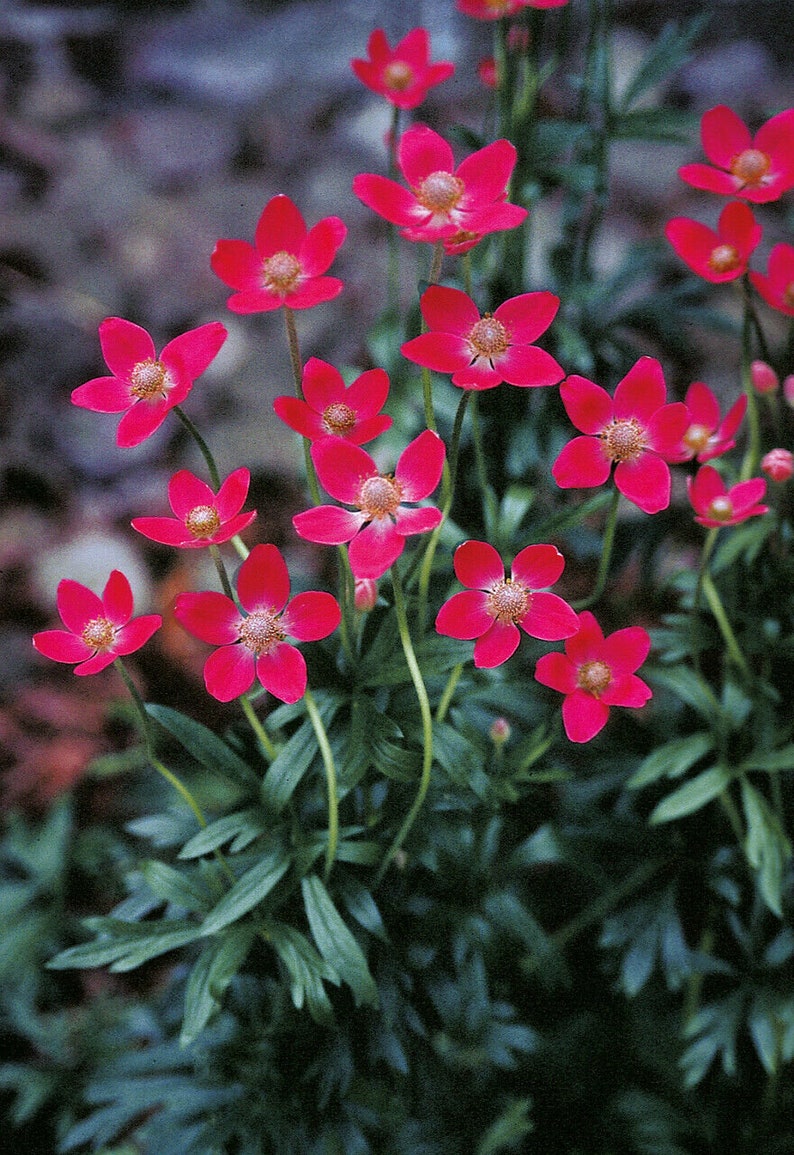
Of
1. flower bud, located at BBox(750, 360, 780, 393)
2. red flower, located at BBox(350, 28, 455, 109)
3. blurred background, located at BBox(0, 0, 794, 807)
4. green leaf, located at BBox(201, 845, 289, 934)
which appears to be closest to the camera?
green leaf, located at BBox(201, 845, 289, 934)

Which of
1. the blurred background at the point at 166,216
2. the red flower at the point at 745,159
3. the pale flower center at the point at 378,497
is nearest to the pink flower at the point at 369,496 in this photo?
the pale flower center at the point at 378,497

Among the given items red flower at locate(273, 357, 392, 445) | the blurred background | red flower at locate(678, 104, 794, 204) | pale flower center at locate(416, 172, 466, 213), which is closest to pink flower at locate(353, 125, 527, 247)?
pale flower center at locate(416, 172, 466, 213)

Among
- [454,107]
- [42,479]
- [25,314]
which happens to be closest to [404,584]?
[42,479]

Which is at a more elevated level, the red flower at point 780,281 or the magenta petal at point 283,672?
the red flower at point 780,281

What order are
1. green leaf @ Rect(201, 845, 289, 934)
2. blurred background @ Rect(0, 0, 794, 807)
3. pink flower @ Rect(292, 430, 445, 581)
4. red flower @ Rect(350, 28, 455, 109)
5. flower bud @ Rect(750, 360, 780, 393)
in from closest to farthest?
pink flower @ Rect(292, 430, 445, 581), green leaf @ Rect(201, 845, 289, 934), flower bud @ Rect(750, 360, 780, 393), red flower @ Rect(350, 28, 455, 109), blurred background @ Rect(0, 0, 794, 807)

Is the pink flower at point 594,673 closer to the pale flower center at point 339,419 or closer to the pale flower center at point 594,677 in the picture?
the pale flower center at point 594,677

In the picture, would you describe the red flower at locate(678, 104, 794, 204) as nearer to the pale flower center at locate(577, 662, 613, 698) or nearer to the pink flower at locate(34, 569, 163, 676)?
the pale flower center at locate(577, 662, 613, 698)
